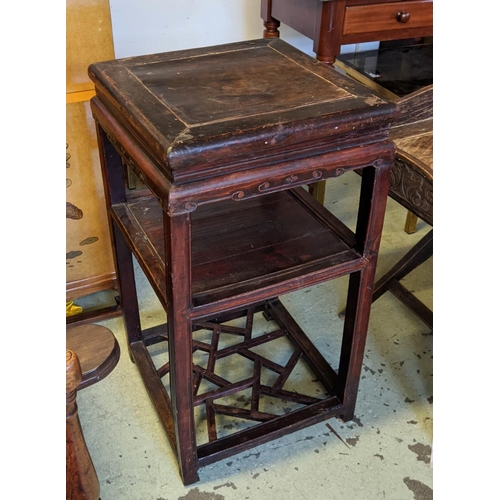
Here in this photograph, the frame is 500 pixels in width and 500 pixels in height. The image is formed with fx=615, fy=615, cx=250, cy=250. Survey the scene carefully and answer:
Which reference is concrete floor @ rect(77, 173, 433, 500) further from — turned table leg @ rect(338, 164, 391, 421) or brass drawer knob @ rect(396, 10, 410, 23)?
brass drawer knob @ rect(396, 10, 410, 23)

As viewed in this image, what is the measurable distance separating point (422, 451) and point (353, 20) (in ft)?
3.99

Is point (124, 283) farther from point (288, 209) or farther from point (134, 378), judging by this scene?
point (288, 209)

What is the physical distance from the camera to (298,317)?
189 centimetres

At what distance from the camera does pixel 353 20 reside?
1.82m

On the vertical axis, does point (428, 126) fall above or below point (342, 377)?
above

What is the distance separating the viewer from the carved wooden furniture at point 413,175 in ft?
4.70

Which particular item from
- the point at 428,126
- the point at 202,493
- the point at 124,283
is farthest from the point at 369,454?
Answer: the point at 428,126

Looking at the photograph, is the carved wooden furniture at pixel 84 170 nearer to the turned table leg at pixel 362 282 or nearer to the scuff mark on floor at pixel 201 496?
the scuff mark on floor at pixel 201 496

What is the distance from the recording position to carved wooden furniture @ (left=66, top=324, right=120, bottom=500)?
2.46ft

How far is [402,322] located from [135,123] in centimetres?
114

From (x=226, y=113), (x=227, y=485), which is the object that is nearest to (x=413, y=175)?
(x=226, y=113)

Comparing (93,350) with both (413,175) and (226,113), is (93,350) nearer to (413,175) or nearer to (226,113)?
(226,113)

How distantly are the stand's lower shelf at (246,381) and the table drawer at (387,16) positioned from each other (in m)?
0.87

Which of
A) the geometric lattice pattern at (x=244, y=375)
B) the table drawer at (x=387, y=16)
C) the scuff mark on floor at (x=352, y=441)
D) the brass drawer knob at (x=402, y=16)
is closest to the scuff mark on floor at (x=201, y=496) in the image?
the geometric lattice pattern at (x=244, y=375)
